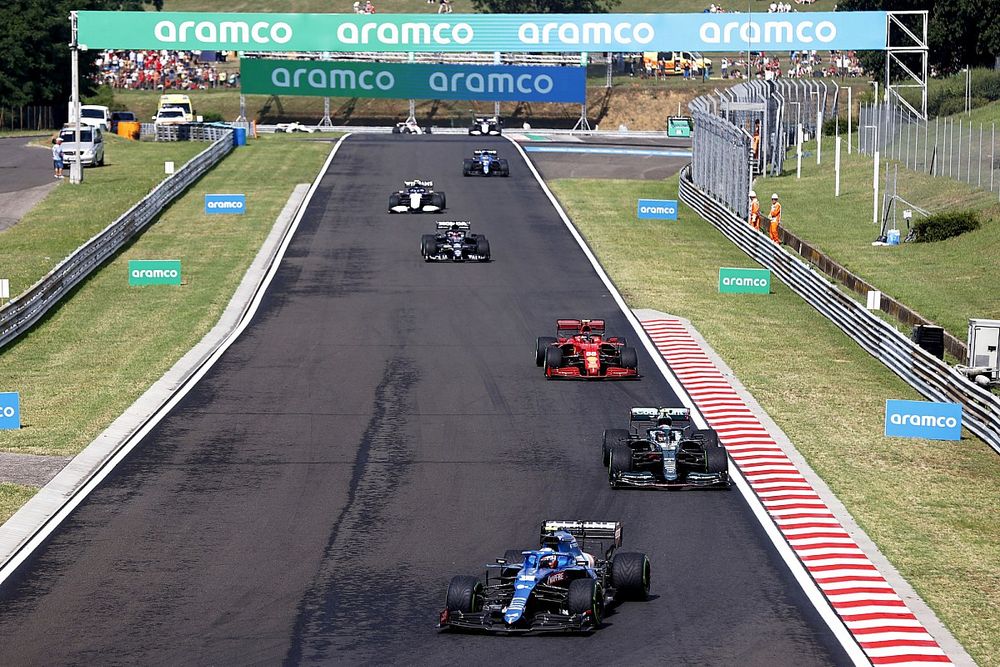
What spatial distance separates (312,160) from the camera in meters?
69.1

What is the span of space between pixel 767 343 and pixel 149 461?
52.5 ft

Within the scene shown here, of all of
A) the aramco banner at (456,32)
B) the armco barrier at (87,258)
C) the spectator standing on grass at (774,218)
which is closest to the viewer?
the armco barrier at (87,258)

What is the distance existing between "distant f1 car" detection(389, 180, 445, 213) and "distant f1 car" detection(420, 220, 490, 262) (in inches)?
340

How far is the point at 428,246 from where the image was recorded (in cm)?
4516

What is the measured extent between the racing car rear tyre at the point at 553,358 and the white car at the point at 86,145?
126ft

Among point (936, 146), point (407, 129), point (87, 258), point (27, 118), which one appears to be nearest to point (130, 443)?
point (87, 258)

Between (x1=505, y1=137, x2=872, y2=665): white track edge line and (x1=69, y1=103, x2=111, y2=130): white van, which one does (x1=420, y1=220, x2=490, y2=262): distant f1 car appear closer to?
(x1=505, y1=137, x2=872, y2=665): white track edge line

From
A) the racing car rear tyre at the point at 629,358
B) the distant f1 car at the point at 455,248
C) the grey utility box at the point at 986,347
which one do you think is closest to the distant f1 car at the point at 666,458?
the racing car rear tyre at the point at 629,358

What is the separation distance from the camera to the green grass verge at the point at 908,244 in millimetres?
39719

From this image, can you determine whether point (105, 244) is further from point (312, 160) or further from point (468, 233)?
point (312, 160)

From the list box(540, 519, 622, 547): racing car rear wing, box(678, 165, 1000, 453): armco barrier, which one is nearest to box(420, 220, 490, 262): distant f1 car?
box(678, 165, 1000, 453): armco barrier

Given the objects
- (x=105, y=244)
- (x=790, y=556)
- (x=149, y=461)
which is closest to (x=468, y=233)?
(x=105, y=244)

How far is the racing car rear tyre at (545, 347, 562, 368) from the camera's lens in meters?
30.5

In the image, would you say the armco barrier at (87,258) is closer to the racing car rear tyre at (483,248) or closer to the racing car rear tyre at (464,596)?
the racing car rear tyre at (483,248)
